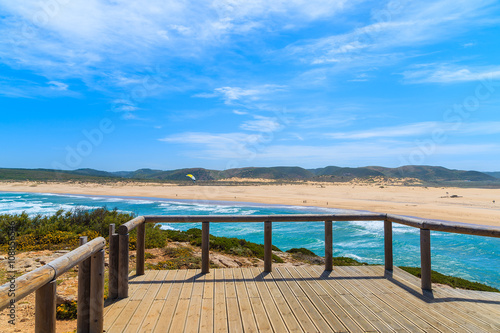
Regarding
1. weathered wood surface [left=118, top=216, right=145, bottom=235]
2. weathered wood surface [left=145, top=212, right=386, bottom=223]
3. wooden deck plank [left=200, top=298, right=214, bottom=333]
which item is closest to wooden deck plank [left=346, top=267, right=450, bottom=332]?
weathered wood surface [left=145, top=212, right=386, bottom=223]

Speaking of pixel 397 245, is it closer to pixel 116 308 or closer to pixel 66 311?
pixel 116 308

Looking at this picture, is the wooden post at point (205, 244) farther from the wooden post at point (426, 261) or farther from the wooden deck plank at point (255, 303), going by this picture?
the wooden post at point (426, 261)

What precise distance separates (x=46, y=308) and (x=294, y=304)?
115 inches

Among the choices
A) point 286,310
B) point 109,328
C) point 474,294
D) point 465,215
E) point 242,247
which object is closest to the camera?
point 109,328

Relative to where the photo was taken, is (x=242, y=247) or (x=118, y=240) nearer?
(x=118, y=240)

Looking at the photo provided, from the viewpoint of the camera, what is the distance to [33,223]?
34.8 feet

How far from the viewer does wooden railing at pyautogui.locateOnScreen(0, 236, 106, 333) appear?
1742 millimetres

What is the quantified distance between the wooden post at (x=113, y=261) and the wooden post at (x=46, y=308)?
197 cm

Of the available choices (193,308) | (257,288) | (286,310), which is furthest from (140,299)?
(286,310)

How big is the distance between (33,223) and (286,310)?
1034 centimetres

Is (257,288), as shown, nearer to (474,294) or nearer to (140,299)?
(140,299)

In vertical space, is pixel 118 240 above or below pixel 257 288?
above

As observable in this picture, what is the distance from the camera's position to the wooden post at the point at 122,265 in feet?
13.5

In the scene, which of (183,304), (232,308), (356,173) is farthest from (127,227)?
(356,173)
